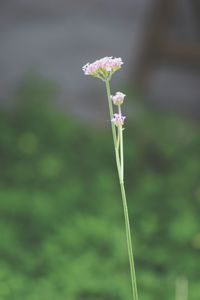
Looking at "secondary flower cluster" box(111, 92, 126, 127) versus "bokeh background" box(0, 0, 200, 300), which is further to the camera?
"bokeh background" box(0, 0, 200, 300)

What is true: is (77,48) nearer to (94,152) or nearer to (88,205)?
(94,152)

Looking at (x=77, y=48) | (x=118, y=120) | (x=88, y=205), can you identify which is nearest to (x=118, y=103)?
(x=118, y=120)

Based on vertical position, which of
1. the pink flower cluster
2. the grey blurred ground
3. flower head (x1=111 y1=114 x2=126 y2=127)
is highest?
the grey blurred ground

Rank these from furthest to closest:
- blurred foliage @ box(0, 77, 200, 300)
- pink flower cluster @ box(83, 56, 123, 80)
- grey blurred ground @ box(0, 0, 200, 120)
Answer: grey blurred ground @ box(0, 0, 200, 120)
blurred foliage @ box(0, 77, 200, 300)
pink flower cluster @ box(83, 56, 123, 80)

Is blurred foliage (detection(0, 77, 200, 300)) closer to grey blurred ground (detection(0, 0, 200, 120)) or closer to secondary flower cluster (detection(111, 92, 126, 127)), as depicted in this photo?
grey blurred ground (detection(0, 0, 200, 120))

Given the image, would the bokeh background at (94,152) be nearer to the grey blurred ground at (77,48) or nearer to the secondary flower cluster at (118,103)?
the grey blurred ground at (77,48)

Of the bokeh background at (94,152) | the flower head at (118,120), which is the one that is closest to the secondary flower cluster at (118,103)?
the flower head at (118,120)

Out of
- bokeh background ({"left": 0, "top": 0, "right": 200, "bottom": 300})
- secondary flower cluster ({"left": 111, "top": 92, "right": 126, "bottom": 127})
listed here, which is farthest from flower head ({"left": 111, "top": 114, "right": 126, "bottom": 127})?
bokeh background ({"left": 0, "top": 0, "right": 200, "bottom": 300})
